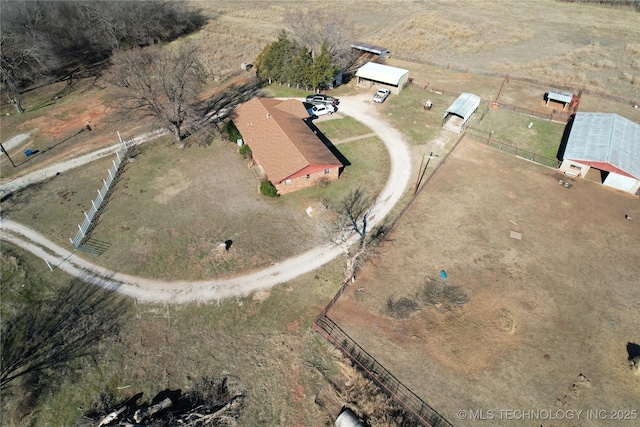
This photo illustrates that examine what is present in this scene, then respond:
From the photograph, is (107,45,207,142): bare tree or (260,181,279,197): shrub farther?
(107,45,207,142): bare tree

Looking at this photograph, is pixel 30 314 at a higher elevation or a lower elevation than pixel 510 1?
lower

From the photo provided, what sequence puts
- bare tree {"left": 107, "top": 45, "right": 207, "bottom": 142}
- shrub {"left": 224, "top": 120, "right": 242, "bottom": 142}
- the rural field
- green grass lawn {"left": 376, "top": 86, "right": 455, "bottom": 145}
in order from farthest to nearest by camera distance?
green grass lawn {"left": 376, "top": 86, "right": 455, "bottom": 145} → shrub {"left": 224, "top": 120, "right": 242, "bottom": 142} → bare tree {"left": 107, "top": 45, "right": 207, "bottom": 142} → the rural field

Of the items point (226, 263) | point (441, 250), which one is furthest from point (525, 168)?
point (226, 263)

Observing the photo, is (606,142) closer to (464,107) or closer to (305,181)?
(464,107)

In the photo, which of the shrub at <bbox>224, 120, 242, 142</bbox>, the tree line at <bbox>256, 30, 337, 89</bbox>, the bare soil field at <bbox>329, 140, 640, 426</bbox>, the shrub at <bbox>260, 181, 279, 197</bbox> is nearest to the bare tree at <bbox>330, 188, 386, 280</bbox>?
the bare soil field at <bbox>329, 140, 640, 426</bbox>

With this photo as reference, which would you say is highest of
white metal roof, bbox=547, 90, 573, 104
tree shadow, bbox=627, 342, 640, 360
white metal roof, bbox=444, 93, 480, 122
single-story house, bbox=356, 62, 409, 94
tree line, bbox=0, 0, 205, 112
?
tree line, bbox=0, 0, 205, 112

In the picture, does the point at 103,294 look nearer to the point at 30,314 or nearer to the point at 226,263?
the point at 30,314

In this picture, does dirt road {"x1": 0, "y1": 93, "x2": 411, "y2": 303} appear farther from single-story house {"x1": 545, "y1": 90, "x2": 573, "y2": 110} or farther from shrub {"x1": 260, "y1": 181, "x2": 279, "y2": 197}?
Answer: single-story house {"x1": 545, "y1": 90, "x2": 573, "y2": 110}

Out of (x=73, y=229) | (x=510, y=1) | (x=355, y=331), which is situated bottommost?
(x=355, y=331)
